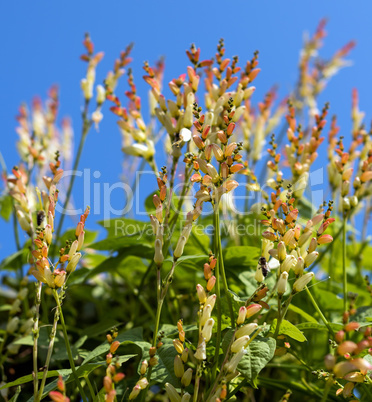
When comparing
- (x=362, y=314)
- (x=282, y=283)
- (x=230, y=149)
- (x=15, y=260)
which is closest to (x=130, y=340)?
(x=282, y=283)

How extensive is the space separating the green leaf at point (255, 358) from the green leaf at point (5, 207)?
1.31 metres

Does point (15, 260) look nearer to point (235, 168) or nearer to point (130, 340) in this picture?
point (130, 340)

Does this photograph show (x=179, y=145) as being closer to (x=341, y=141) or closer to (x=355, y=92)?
(x=341, y=141)

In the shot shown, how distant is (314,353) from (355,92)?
1008 millimetres

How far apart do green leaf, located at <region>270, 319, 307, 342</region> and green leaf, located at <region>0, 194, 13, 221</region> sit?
1268 millimetres

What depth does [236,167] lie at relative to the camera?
0.93 meters

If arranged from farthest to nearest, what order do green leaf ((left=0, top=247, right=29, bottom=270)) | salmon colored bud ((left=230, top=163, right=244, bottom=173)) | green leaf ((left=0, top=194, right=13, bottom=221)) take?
green leaf ((left=0, top=194, right=13, bottom=221)), green leaf ((left=0, top=247, right=29, bottom=270)), salmon colored bud ((left=230, top=163, right=244, bottom=173))

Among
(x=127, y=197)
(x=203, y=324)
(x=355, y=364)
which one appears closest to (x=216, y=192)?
(x=203, y=324)

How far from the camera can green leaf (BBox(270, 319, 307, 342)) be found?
0.98 m

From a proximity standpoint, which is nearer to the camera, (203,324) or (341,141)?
(203,324)

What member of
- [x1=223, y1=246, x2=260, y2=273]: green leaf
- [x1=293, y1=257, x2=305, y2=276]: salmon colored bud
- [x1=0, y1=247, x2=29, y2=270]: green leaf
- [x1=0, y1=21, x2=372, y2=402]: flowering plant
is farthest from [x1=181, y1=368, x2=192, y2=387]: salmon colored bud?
[x1=0, y1=247, x2=29, y2=270]: green leaf

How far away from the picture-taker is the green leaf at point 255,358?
0.85 metres

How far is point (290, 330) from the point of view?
0.99m

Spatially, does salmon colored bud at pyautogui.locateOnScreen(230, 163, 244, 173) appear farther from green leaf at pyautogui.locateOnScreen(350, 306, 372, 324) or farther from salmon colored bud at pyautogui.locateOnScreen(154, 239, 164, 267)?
green leaf at pyautogui.locateOnScreen(350, 306, 372, 324)
